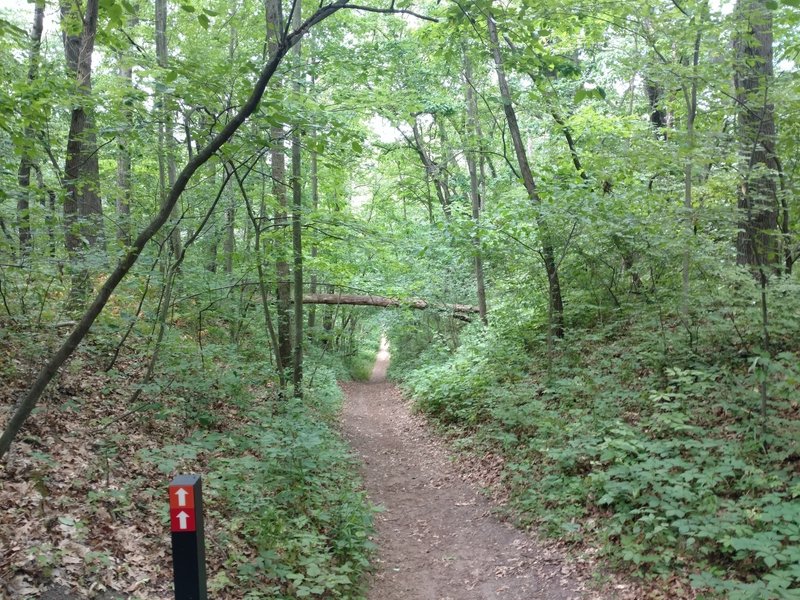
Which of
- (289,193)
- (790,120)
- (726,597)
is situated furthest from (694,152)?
(289,193)

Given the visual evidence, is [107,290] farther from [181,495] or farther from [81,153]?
[81,153]

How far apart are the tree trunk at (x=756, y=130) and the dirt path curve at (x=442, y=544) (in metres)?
4.04

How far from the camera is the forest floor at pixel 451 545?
5129 millimetres

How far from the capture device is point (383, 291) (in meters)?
13.0

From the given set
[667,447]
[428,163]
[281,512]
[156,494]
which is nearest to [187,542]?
[156,494]

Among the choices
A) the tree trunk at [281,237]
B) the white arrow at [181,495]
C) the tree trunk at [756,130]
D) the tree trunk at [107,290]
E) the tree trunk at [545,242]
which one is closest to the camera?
the white arrow at [181,495]

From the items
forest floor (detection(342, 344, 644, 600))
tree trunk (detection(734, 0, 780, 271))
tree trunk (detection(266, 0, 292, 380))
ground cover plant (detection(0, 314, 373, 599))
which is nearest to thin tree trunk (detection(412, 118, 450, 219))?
tree trunk (detection(266, 0, 292, 380))

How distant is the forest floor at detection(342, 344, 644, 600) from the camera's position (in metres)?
5.13

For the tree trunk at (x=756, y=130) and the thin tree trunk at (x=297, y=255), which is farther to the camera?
the thin tree trunk at (x=297, y=255)

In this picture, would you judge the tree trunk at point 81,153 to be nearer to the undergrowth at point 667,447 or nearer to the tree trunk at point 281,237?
the tree trunk at point 281,237

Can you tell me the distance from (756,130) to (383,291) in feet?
27.8

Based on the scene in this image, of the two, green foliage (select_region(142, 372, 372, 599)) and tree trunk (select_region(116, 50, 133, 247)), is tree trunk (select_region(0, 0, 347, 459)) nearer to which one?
green foliage (select_region(142, 372, 372, 599))

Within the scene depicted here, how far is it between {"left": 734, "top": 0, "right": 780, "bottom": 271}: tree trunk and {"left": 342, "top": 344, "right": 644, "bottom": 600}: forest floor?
12.7 feet

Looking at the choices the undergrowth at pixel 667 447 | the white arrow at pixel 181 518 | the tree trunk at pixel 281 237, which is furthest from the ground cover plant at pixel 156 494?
the tree trunk at pixel 281 237
